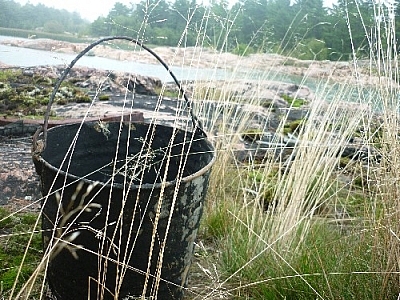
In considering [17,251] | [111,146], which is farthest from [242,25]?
[17,251]

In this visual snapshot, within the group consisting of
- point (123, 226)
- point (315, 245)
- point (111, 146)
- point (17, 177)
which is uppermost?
point (111, 146)

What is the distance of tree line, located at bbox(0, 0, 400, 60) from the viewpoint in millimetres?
1693

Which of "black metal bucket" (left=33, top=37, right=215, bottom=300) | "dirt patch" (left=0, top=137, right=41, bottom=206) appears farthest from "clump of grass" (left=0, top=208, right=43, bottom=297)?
"black metal bucket" (left=33, top=37, right=215, bottom=300)

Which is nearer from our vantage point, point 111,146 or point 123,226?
point 123,226

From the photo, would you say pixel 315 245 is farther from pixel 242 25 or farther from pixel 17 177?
pixel 242 25

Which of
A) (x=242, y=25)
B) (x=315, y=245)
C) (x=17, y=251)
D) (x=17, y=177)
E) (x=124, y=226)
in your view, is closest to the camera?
(x=124, y=226)

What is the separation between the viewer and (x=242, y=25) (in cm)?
427

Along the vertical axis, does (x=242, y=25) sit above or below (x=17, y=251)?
above

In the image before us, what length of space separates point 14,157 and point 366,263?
2456mm

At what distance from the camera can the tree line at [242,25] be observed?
169cm

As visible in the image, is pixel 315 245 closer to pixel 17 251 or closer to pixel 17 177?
pixel 17 251

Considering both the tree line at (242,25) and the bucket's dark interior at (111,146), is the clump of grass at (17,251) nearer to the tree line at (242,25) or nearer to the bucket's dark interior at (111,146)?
the bucket's dark interior at (111,146)

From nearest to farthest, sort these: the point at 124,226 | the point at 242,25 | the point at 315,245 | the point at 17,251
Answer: the point at 124,226 → the point at 315,245 → the point at 17,251 → the point at 242,25

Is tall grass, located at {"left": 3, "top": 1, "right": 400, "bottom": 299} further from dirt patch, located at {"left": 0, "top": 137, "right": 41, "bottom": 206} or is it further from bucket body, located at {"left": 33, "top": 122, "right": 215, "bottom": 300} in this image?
dirt patch, located at {"left": 0, "top": 137, "right": 41, "bottom": 206}
